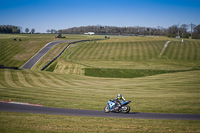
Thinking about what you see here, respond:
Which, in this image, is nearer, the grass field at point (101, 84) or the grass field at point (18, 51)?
the grass field at point (101, 84)

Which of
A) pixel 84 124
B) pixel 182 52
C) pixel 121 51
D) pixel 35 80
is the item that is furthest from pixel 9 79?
pixel 182 52

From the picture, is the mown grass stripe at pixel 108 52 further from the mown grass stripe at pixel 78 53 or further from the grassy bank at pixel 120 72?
the grassy bank at pixel 120 72

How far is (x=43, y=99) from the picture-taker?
25938 mm

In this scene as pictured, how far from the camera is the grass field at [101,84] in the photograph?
15.9 meters

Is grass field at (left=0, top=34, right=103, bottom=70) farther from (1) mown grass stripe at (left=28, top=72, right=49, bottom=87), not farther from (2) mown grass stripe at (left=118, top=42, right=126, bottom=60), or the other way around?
(2) mown grass stripe at (left=118, top=42, right=126, bottom=60)

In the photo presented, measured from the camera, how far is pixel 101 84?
4138 cm

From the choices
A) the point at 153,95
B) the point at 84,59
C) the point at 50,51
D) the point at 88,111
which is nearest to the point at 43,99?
the point at 88,111

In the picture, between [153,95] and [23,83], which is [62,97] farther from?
[23,83]

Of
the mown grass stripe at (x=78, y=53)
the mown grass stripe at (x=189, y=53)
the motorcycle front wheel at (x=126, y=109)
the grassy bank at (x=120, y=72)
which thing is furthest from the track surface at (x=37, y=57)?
the mown grass stripe at (x=189, y=53)

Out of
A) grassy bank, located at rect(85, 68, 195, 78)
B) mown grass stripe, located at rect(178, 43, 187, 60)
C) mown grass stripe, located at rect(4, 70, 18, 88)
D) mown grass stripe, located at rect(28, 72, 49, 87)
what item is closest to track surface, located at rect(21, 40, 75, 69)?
mown grass stripe, located at rect(4, 70, 18, 88)

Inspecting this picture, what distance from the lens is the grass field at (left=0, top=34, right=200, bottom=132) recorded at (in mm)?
15938

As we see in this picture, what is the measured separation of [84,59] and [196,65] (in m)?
36.8

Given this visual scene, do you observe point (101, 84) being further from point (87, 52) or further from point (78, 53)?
point (87, 52)

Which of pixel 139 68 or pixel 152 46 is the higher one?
pixel 152 46
